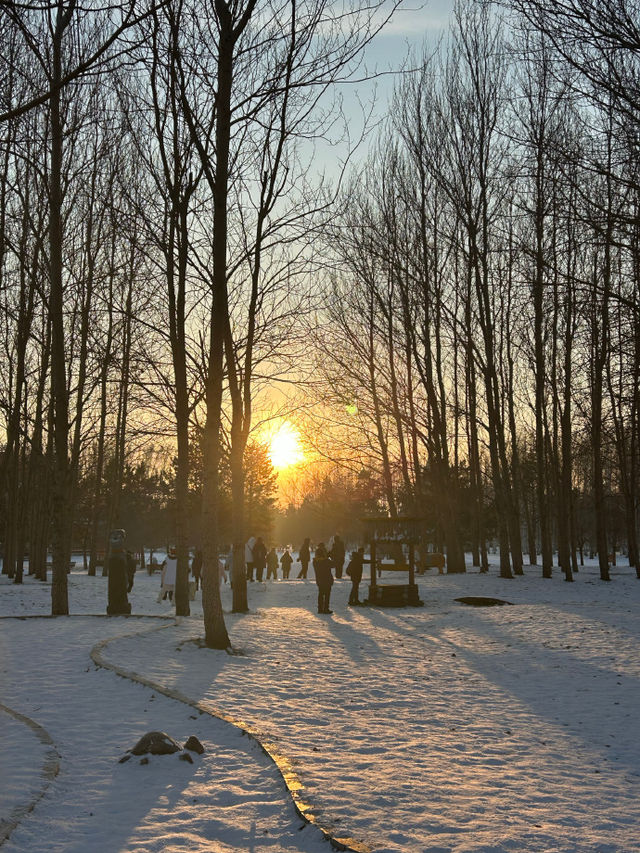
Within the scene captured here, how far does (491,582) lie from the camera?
977 inches

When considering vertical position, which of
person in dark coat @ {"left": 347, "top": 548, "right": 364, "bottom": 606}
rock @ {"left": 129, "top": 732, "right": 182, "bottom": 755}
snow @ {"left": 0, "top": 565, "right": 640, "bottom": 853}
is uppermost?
person in dark coat @ {"left": 347, "top": 548, "right": 364, "bottom": 606}

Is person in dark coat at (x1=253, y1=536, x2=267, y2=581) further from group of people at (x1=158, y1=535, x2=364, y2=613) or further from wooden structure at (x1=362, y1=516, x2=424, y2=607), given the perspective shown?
wooden structure at (x1=362, y1=516, x2=424, y2=607)

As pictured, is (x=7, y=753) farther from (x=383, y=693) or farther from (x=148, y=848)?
(x=383, y=693)

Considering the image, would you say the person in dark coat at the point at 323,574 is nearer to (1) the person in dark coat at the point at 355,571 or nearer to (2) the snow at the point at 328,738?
(1) the person in dark coat at the point at 355,571

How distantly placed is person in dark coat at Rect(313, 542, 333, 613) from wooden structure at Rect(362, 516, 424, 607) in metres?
2.71

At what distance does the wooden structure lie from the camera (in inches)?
836

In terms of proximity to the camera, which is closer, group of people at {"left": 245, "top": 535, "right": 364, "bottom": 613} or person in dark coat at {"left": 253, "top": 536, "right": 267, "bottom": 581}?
group of people at {"left": 245, "top": 535, "right": 364, "bottom": 613}

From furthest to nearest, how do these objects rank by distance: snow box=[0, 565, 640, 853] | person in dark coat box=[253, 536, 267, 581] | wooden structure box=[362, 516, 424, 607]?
person in dark coat box=[253, 536, 267, 581] < wooden structure box=[362, 516, 424, 607] < snow box=[0, 565, 640, 853]

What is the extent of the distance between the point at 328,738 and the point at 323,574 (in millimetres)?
11715

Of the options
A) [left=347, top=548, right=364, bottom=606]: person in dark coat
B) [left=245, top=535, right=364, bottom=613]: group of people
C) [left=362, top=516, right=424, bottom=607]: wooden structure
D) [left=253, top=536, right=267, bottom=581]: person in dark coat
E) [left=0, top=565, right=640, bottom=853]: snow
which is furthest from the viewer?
[left=253, top=536, right=267, bottom=581]: person in dark coat

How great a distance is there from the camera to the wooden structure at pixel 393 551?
2123cm

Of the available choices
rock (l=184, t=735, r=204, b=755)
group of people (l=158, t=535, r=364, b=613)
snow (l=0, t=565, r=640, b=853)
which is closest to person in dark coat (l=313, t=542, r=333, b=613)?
group of people (l=158, t=535, r=364, b=613)

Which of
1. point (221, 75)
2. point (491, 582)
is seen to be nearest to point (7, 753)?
point (221, 75)

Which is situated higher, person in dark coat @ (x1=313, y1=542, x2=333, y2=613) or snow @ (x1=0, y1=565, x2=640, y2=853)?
person in dark coat @ (x1=313, y1=542, x2=333, y2=613)
